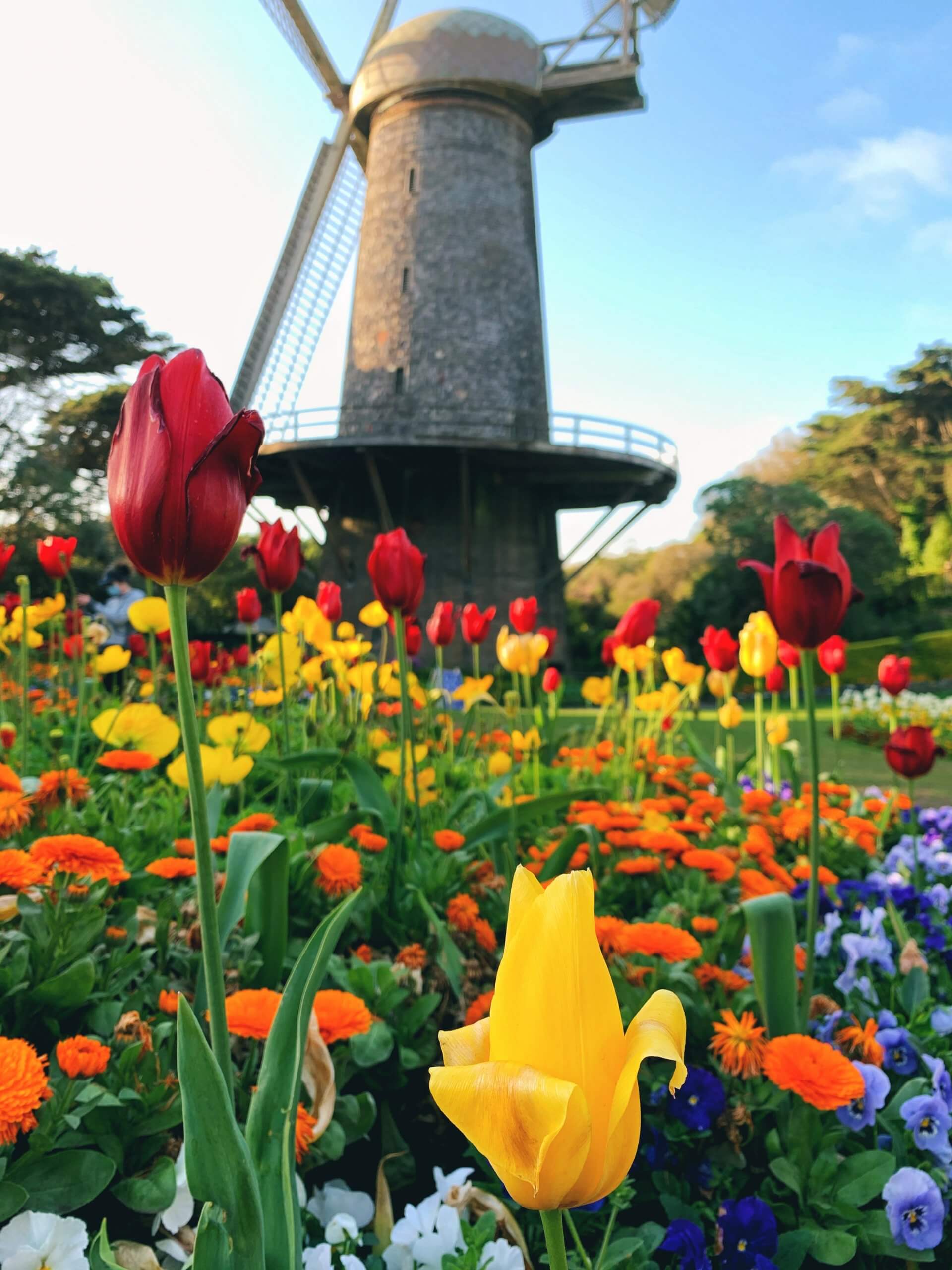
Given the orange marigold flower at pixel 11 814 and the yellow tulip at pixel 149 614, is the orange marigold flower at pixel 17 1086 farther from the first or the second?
the yellow tulip at pixel 149 614

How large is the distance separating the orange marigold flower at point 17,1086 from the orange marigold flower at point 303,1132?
0.69 feet

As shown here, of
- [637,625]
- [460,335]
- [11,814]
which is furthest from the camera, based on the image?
[460,335]

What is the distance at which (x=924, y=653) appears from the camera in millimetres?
15328

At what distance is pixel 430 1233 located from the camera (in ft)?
2.67

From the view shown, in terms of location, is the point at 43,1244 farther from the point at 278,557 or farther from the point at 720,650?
the point at 720,650

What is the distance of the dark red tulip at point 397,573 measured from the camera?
1.43 metres

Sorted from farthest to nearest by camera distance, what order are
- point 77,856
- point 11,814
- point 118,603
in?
point 118,603, point 11,814, point 77,856

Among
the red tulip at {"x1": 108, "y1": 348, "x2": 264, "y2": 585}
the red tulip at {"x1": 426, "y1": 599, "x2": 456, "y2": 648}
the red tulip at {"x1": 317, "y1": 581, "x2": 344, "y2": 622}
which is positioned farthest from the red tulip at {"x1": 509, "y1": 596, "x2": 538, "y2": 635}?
the red tulip at {"x1": 108, "y1": 348, "x2": 264, "y2": 585}

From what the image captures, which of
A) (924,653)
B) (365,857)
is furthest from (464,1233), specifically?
(924,653)

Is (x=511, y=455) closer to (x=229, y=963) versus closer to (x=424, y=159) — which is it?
(x=424, y=159)

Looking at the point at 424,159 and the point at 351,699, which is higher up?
the point at 424,159

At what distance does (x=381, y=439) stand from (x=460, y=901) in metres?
9.83

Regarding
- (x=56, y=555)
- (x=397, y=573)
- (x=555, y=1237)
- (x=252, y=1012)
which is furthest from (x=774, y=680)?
(x=555, y=1237)

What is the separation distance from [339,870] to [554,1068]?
91 centimetres
